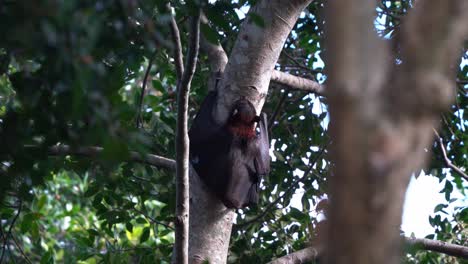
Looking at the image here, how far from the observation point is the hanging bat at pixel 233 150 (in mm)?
4371

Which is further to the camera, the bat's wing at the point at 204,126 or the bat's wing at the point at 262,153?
the bat's wing at the point at 262,153

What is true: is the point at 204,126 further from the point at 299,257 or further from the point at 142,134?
the point at 142,134

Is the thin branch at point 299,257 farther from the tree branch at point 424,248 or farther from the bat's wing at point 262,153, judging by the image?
the bat's wing at point 262,153

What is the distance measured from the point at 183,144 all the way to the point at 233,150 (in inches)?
70.8

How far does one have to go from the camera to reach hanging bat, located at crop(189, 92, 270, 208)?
4.37m

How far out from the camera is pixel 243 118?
4.27 metres

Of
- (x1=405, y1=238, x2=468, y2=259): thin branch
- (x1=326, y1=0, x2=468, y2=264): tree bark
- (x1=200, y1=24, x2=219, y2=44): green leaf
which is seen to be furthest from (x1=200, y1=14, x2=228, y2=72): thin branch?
(x1=326, y1=0, x2=468, y2=264): tree bark

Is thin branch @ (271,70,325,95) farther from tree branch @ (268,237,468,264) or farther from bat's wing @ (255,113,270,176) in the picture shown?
tree branch @ (268,237,468,264)

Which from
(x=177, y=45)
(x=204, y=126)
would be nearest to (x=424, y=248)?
(x=204, y=126)

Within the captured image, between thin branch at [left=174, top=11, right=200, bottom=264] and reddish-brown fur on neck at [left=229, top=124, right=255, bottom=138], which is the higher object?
reddish-brown fur on neck at [left=229, top=124, right=255, bottom=138]

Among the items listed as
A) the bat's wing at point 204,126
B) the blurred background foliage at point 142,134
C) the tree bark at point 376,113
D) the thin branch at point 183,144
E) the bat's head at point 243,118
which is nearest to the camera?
the tree bark at point 376,113

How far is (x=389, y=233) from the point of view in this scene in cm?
110

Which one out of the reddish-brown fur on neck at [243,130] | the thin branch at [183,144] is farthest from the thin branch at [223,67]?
the thin branch at [183,144]

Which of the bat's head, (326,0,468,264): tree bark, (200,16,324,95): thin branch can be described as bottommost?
(326,0,468,264): tree bark
